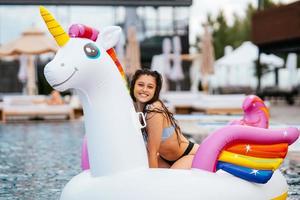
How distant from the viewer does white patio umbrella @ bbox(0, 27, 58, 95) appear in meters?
18.9

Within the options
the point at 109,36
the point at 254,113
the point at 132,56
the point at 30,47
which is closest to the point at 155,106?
the point at 109,36

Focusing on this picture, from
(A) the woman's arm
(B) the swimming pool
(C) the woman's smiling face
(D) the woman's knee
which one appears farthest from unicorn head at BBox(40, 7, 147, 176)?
(B) the swimming pool

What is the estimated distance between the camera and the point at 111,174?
4.08 meters

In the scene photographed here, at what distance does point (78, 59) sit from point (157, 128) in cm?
80

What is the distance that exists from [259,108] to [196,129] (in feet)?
20.0

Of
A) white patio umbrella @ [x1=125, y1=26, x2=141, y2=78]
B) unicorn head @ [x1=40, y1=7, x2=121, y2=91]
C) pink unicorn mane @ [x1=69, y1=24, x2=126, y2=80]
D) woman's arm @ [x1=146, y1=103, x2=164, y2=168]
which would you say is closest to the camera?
unicorn head @ [x1=40, y1=7, x2=121, y2=91]

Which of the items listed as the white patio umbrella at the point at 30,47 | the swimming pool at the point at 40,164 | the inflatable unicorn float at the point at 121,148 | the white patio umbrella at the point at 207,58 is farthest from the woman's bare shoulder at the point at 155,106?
the white patio umbrella at the point at 207,58

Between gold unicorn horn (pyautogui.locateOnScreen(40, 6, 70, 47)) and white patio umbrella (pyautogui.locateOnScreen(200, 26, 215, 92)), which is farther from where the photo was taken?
white patio umbrella (pyautogui.locateOnScreen(200, 26, 215, 92))

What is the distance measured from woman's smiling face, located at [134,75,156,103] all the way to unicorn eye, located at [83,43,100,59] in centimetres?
60

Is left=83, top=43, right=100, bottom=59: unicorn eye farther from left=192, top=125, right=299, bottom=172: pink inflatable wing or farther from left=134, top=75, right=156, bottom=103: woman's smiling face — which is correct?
left=192, top=125, right=299, bottom=172: pink inflatable wing

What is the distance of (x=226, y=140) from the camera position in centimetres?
429

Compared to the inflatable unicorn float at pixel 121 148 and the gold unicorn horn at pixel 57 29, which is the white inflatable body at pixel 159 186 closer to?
the inflatable unicorn float at pixel 121 148

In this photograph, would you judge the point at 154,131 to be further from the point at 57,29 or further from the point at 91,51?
the point at 57,29

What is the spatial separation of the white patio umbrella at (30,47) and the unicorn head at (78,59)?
49.0ft
